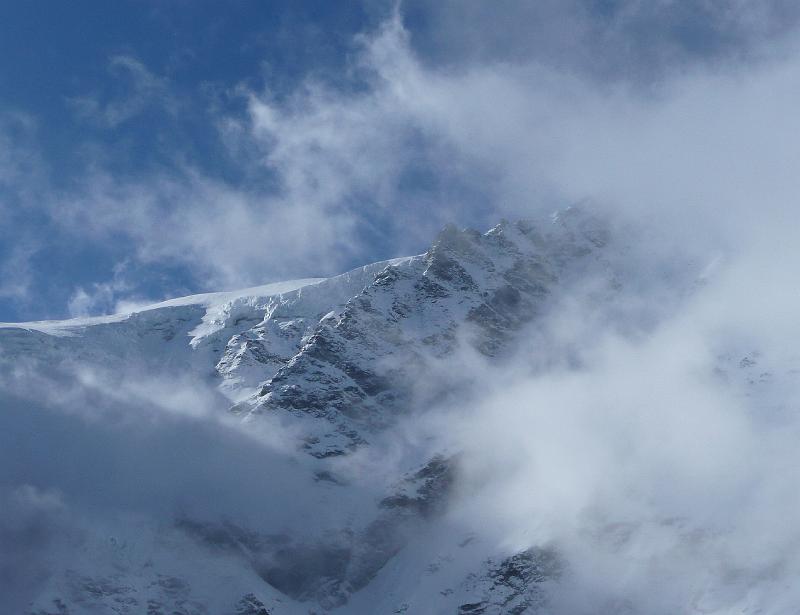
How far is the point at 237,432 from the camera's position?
16100 cm

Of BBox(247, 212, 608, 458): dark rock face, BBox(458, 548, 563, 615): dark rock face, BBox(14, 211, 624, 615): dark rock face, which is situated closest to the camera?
BBox(458, 548, 563, 615): dark rock face

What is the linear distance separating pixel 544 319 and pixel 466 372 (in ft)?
74.6

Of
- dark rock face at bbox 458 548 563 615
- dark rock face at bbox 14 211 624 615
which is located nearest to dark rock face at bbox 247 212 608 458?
dark rock face at bbox 14 211 624 615

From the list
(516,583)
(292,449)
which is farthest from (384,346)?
(516,583)

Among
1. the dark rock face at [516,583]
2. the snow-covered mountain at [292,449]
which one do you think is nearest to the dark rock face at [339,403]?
the dark rock face at [516,583]

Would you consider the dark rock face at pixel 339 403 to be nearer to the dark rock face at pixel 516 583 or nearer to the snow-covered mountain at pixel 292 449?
the dark rock face at pixel 516 583

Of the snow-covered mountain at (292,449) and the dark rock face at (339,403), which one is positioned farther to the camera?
the snow-covered mountain at (292,449)

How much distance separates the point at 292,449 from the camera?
15800 cm

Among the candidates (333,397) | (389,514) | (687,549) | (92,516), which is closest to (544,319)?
(333,397)

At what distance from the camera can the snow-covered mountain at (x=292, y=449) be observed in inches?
5246

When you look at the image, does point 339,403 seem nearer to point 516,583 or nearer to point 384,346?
point 384,346

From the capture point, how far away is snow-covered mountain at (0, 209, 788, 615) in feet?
437

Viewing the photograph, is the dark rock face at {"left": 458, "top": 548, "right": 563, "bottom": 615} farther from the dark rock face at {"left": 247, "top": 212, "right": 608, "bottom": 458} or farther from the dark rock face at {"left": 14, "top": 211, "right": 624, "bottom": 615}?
the dark rock face at {"left": 247, "top": 212, "right": 608, "bottom": 458}

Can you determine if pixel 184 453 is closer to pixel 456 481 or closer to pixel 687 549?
pixel 456 481
